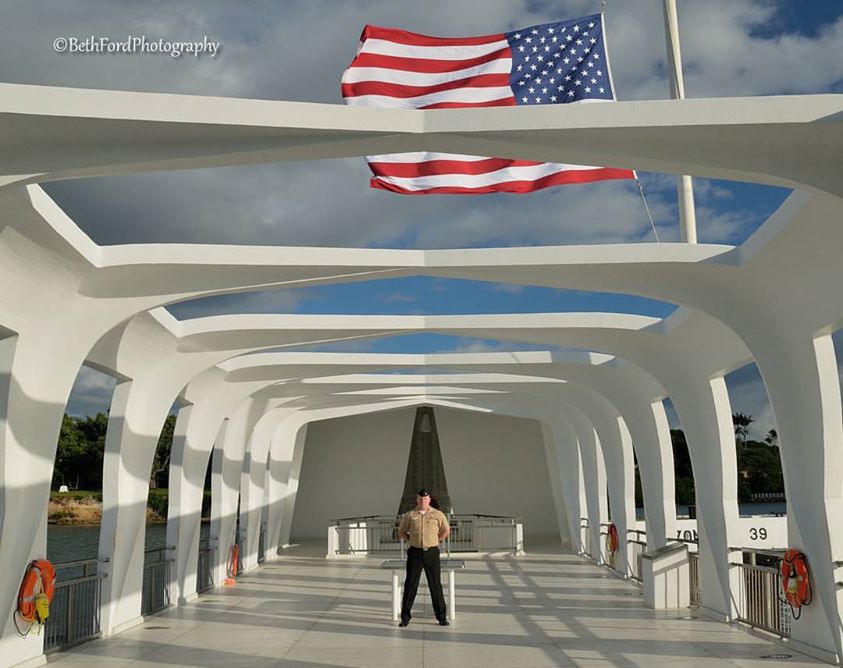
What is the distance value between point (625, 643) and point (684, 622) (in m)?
2.00

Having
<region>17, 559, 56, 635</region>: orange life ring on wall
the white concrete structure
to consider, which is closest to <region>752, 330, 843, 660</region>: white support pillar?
the white concrete structure

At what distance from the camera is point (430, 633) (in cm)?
1143

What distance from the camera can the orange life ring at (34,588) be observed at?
9.36 metres

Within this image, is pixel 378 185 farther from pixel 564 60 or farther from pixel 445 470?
pixel 445 470

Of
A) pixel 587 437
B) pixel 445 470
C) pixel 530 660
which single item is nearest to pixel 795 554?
pixel 530 660

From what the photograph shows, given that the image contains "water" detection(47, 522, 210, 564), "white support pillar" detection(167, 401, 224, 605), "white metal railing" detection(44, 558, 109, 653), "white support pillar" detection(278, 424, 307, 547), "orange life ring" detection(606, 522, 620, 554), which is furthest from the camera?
"water" detection(47, 522, 210, 564)

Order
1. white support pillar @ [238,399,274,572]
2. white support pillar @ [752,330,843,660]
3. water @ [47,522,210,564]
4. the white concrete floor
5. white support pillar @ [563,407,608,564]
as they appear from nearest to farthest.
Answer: white support pillar @ [752,330,843,660] < the white concrete floor < white support pillar @ [238,399,274,572] < white support pillar @ [563,407,608,564] < water @ [47,522,210,564]

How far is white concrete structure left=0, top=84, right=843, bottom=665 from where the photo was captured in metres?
6.00

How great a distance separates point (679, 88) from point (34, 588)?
860 cm

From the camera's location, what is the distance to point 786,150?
20.0 ft

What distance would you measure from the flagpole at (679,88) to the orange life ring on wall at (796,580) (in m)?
3.54

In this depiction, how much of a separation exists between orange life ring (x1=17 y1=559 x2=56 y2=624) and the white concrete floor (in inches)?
24.4

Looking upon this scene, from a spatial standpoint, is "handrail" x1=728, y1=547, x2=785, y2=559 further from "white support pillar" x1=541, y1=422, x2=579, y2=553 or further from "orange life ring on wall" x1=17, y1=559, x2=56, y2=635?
"white support pillar" x1=541, y1=422, x2=579, y2=553

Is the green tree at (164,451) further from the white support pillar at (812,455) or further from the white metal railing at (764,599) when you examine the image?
the white support pillar at (812,455)
